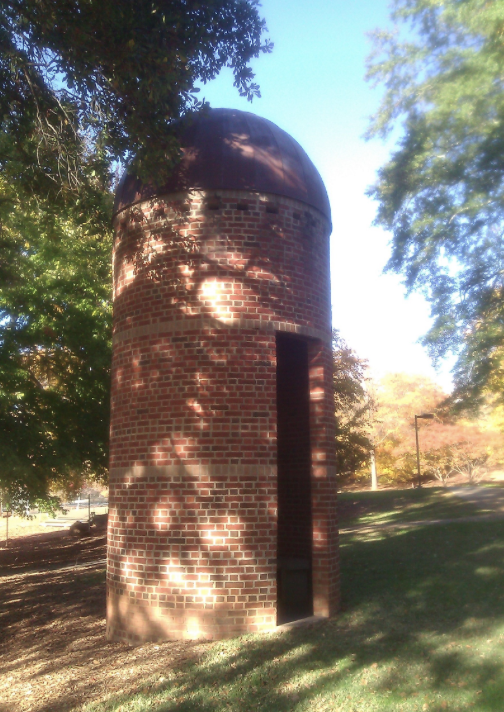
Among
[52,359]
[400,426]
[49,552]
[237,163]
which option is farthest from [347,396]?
[237,163]

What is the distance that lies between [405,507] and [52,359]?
13.1 m

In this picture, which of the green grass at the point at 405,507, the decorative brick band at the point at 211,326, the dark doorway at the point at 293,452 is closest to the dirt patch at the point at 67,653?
the dark doorway at the point at 293,452

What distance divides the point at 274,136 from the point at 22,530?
34.8 m

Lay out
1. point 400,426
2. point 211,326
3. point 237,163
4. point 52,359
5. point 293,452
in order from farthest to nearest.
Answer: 1. point 400,426
2. point 52,359
3. point 293,452
4. point 237,163
5. point 211,326

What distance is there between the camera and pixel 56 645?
838 centimetres

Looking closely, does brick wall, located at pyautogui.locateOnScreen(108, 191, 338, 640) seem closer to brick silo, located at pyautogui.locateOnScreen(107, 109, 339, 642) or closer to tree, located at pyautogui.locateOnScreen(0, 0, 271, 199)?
brick silo, located at pyautogui.locateOnScreen(107, 109, 339, 642)

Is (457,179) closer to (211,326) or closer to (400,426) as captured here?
(211,326)

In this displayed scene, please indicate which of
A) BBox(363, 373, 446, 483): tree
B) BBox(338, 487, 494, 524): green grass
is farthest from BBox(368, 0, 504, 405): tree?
BBox(363, 373, 446, 483): tree

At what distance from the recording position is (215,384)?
7.97 m

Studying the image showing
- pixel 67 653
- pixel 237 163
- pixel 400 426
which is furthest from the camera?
pixel 400 426

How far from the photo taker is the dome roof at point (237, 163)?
8523 mm

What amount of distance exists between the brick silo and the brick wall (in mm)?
18

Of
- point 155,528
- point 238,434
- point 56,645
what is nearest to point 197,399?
point 238,434

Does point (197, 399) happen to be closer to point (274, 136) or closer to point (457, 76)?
point (274, 136)
